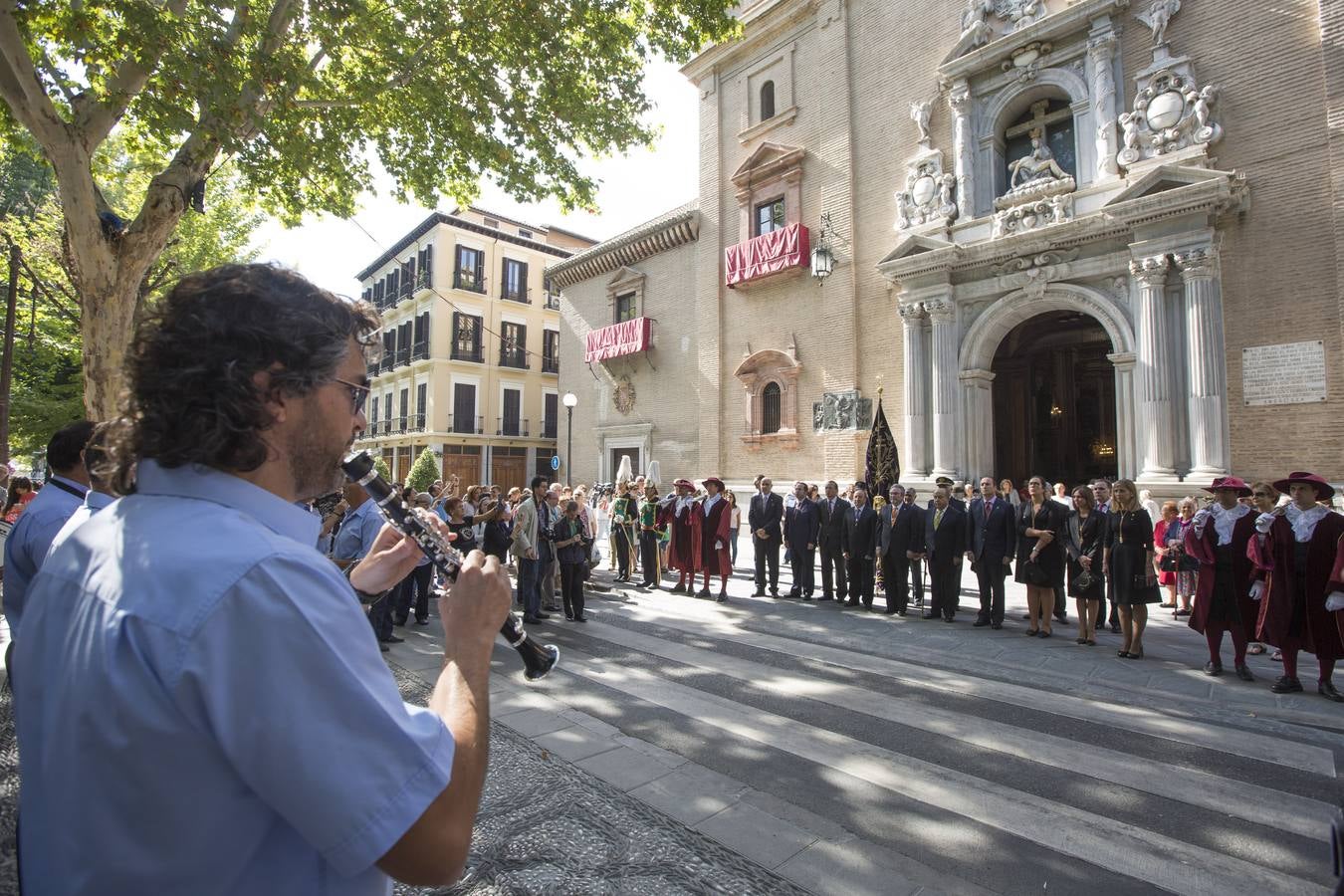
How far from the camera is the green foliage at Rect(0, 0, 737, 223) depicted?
6.99 m

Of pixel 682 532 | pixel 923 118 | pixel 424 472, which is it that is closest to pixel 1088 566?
pixel 682 532

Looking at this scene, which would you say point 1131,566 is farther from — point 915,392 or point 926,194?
point 926,194

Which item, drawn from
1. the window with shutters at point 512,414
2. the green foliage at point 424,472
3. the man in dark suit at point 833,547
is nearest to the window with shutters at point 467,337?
the window with shutters at point 512,414

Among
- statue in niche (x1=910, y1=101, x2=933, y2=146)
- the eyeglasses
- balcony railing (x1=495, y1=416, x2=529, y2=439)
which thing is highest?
statue in niche (x1=910, y1=101, x2=933, y2=146)

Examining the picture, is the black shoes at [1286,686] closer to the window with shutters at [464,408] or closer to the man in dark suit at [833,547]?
the man in dark suit at [833,547]

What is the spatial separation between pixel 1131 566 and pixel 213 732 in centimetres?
841

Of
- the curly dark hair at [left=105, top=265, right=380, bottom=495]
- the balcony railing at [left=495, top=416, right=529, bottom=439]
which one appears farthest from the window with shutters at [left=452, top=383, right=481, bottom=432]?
the curly dark hair at [left=105, top=265, right=380, bottom=495]

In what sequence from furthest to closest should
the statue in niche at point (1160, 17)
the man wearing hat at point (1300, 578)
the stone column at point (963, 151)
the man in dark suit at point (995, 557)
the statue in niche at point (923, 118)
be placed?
the statue in niche at point (923, 118), the stone column at point (963, 151), the statue in niche at point (1160, 17), the man in dark suit at point (995, 557), the man wearing hat at point (1300, 578)

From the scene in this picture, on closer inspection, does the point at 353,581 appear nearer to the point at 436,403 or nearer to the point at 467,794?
the point at 467,794

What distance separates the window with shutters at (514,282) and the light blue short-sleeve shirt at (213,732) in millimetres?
36271

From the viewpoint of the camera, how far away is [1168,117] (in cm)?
1300

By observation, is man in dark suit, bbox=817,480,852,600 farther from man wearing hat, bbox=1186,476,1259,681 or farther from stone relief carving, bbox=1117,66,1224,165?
stone relief carving, bbox=1117,66,1224,165

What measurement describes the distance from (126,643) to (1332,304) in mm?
16449

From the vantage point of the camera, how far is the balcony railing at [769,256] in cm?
1869
